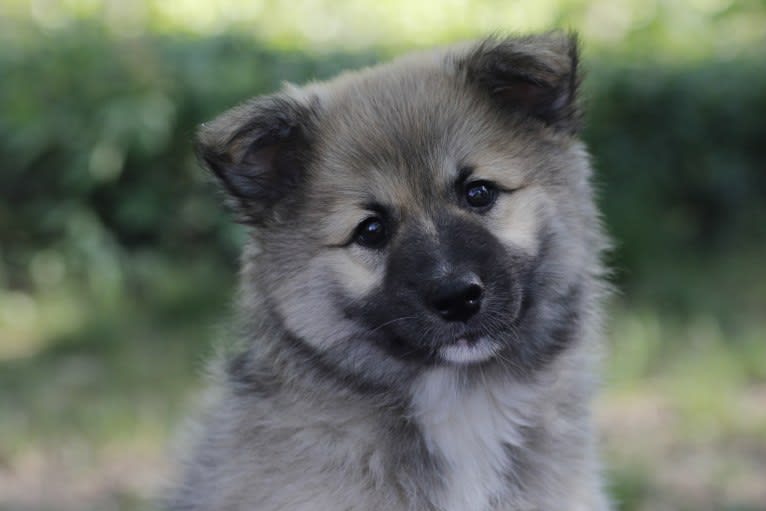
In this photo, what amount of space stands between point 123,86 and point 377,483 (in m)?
3.76

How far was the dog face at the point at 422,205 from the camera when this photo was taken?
2.87m

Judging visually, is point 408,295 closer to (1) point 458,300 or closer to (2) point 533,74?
(1) point 458,300

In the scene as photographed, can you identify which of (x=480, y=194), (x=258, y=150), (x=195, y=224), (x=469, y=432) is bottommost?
(x=195, y=224)

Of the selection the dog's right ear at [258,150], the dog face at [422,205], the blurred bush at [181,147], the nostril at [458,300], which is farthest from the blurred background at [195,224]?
the nostril at [458,300]

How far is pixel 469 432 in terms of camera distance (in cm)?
303

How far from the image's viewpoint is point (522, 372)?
3.09 m

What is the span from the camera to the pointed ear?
2969mm

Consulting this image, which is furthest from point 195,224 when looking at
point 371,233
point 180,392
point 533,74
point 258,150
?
point 533,74

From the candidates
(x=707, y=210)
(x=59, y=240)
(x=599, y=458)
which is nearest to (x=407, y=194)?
(x=599, y=458)

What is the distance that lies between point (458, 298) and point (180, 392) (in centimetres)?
293

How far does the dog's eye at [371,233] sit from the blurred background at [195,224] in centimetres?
211

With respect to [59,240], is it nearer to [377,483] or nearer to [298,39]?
[298,39]

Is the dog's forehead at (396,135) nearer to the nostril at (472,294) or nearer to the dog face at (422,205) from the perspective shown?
the dog face at (422,205)

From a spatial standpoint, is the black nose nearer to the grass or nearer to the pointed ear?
the pointed ear
